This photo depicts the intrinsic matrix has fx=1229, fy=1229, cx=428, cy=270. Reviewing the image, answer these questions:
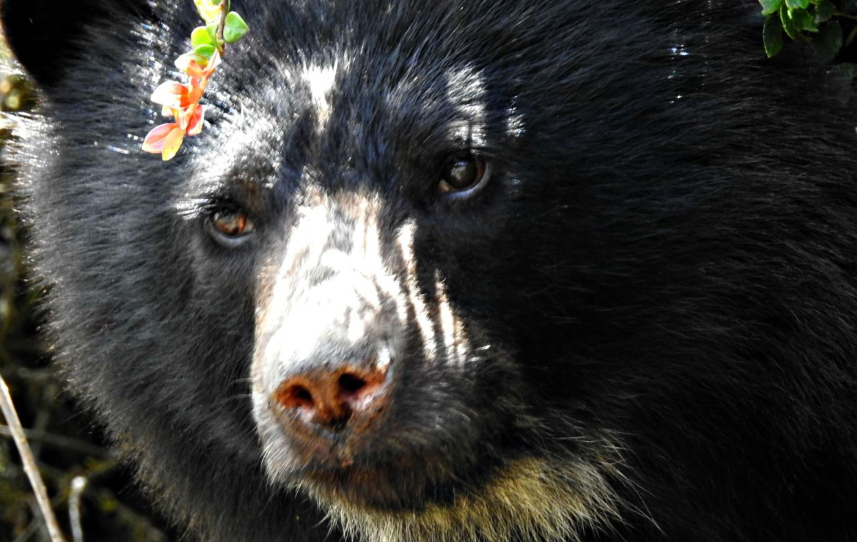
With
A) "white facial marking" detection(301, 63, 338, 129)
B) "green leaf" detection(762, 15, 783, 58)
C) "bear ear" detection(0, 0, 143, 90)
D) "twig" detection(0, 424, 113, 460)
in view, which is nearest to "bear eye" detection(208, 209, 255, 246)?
"white facial marking" detection(301, 63, 338, 129)

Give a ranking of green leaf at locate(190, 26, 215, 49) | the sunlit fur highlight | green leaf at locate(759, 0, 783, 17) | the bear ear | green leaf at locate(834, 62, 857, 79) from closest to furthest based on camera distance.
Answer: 1. green leaf at locate(190, 26, 215, 49)
2. green leaf at locate(759, 0, 783, 17)
3. green leaf at locate(834, 62, 857, 79)
4. the sunlit fur highlight
5. the bear ear

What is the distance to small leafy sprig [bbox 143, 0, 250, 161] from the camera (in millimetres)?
3033

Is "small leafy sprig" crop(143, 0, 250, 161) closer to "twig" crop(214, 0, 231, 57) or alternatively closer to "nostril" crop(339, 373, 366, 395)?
"twig" crop(214, 0, 231, 57)

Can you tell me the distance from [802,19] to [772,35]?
115mm

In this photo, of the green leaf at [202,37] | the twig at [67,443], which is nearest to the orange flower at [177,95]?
the green leaf at [202,37]

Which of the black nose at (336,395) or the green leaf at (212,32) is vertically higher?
the green leaf at (212,32)

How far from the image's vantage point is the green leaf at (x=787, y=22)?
10.3 feet

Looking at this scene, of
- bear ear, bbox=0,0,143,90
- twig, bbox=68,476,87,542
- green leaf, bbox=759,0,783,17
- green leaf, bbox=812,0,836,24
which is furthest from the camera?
twig, bbox=68,476,87,542

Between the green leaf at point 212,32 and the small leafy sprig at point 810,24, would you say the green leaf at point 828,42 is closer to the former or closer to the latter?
the small leafy sprig at point 810,24

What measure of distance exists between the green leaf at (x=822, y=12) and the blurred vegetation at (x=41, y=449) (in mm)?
3810

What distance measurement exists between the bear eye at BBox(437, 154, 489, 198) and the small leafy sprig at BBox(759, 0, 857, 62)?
824mm

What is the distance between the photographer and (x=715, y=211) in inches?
136

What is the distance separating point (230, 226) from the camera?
3645 millimetres

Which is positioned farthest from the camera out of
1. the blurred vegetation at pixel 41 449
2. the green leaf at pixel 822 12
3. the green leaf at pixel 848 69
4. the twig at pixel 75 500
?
the blurred vegetation at pixel 41 449
